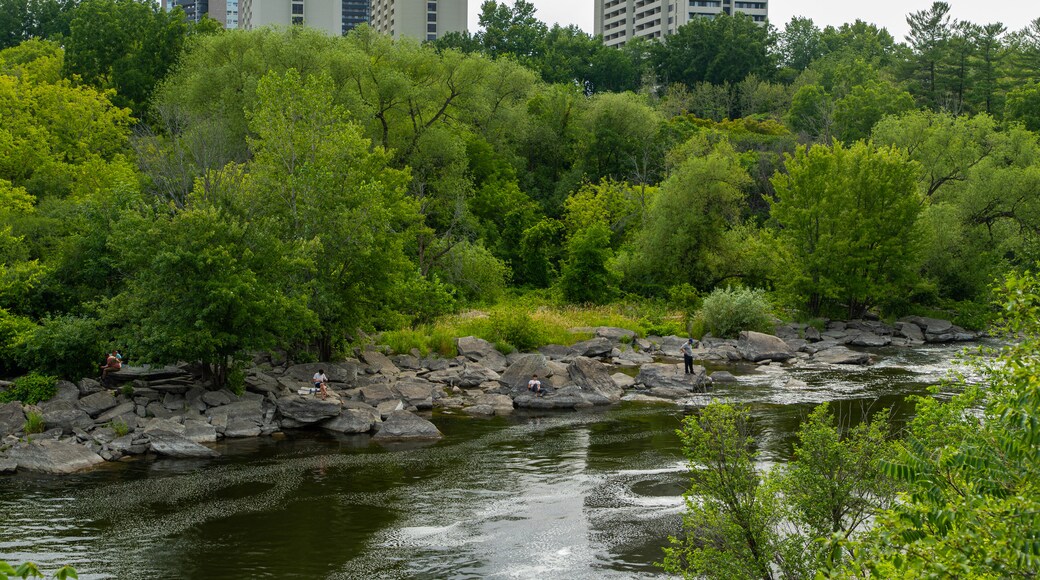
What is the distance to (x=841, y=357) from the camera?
5356 centimetres

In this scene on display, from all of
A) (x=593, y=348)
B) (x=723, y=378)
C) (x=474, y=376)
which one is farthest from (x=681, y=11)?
(x=474, y=376)

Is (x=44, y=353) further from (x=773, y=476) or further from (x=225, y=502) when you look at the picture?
(x=773, y=476)

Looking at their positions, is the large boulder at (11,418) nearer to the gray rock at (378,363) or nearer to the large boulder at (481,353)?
the gray rock at (378,363)

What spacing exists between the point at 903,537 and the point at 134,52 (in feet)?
259

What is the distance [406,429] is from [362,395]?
4832 mm

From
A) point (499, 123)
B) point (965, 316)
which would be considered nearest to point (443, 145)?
point (499, 123)

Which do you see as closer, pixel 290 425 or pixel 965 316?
pixel 290 425

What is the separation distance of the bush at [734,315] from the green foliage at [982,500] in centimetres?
4814

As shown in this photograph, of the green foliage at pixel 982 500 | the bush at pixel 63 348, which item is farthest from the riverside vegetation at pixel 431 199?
the green foliage at pixel 982 500

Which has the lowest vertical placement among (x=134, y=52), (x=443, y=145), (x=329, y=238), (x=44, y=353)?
(x=44, y=353)

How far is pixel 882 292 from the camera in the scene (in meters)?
63.5

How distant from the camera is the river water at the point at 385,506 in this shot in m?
22.5

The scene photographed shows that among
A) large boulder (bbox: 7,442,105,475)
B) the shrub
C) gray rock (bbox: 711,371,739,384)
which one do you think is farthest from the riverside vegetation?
gray rock (bbox: 711,371,739,384)

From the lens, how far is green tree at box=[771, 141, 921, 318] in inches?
2500
